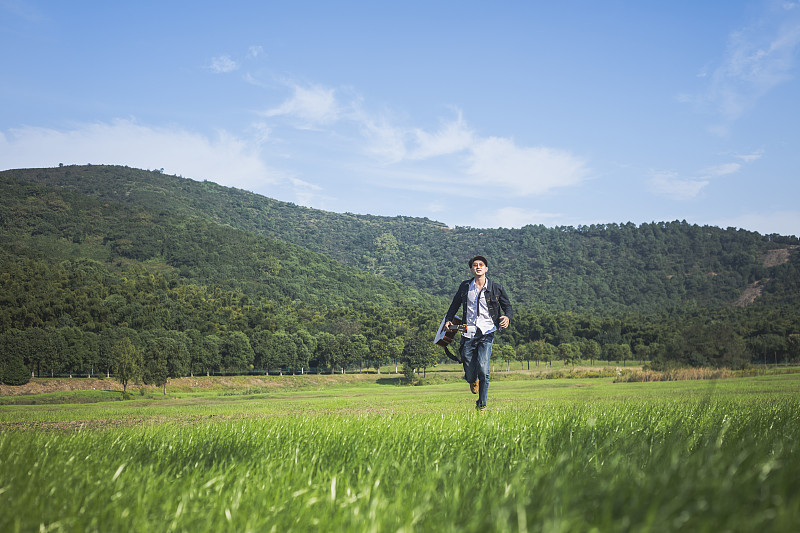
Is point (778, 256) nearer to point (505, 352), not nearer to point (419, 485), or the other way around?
point (505, 352)

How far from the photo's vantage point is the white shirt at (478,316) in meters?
9.91

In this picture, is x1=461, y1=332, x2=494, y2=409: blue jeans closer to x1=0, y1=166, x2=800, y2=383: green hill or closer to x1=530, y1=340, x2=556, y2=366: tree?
x1=0, y1=166, x2=800, y2=383: green hill

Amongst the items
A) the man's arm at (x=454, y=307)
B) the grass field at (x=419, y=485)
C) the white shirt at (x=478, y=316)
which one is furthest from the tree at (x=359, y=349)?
the grass field at (x=419, y=485)

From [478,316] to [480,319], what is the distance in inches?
2.6

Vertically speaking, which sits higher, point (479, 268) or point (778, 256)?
point (778, 256)

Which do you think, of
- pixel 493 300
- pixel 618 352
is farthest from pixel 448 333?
pixel 618 352

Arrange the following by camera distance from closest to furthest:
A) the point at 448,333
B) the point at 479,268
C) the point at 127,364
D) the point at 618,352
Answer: the point at 479,268, the point at 448,333, the point at 127,364, the point at 618,352

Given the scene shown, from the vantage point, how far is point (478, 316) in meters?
9.93

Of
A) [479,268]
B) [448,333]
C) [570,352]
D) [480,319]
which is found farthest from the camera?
[570,352]

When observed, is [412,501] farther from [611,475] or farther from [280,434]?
[280,434]

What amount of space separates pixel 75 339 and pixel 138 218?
416 feet

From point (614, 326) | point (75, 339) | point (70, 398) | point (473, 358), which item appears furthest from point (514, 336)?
point (473, 358)

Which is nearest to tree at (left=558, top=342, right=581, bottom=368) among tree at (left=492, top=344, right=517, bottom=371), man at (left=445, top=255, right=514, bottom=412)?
tree at (left=492, top=344, right=517, bottom=371)

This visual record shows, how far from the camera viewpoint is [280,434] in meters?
5.48
